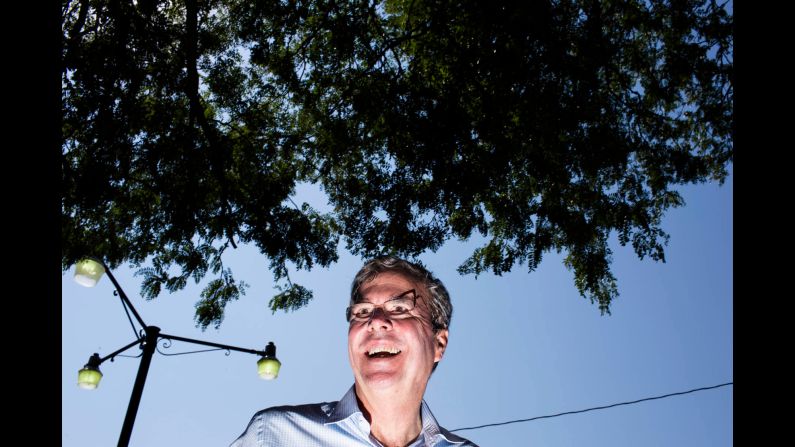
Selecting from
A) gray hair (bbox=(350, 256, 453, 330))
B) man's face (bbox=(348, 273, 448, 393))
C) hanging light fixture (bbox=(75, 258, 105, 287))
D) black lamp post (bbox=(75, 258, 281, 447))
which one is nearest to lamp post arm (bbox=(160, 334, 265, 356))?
black lamp post (bbox=(75, 258, 281, 447))

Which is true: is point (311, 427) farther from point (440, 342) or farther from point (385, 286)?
point (440, 342)

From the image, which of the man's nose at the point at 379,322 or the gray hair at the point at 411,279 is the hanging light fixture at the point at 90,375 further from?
the man's nose at the point at 379,322

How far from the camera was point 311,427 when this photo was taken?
2322 millimetres

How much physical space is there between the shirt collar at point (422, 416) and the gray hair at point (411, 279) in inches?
20.3

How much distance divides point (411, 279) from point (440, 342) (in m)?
0.48

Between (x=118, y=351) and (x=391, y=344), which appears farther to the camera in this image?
(x=118, y=351)

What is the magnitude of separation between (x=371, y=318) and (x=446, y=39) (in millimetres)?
6137

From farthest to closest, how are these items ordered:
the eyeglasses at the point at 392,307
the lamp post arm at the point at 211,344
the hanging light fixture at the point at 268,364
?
the hanging light fixture at the point at 268,364 < the lamp post arm at the point at 211,344 < the eyeglasses at the point at 392,307

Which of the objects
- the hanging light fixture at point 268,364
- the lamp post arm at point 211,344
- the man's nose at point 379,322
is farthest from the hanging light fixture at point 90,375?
the man's nose at point 379,322

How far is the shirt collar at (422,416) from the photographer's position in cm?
241

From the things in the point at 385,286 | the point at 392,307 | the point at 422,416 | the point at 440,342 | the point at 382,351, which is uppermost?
the point at 385,286

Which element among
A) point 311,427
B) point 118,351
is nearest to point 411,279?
point 311,427
